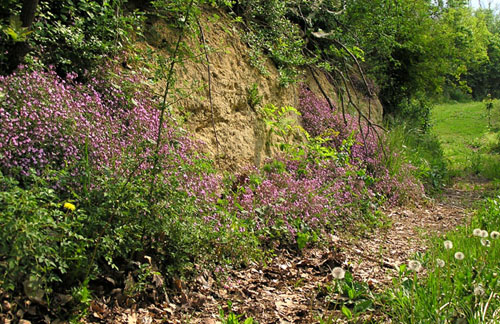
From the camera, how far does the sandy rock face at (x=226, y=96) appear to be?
211 inches

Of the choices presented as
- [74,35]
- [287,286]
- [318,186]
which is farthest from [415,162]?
[74,35]

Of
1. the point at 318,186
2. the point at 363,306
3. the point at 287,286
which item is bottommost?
the point at 287,286

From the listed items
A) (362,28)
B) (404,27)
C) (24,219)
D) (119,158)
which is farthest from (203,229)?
(404,27)

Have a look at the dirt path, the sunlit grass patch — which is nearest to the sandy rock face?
the dirt path

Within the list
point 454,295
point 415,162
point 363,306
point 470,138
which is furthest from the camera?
point 470,138

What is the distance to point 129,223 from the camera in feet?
9.85

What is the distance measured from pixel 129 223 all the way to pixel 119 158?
2.21 feet

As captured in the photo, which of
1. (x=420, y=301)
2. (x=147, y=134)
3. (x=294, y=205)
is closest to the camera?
(x=420, y=301)

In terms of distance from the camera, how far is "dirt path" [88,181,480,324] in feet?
9.71

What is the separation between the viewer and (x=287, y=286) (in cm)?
377

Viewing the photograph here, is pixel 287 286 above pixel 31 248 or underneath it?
underneath

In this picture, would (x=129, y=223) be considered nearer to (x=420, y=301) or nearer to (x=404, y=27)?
(x=420, y=301)

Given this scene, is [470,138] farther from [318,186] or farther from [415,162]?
[318,186]

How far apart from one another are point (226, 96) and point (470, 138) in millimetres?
18754
